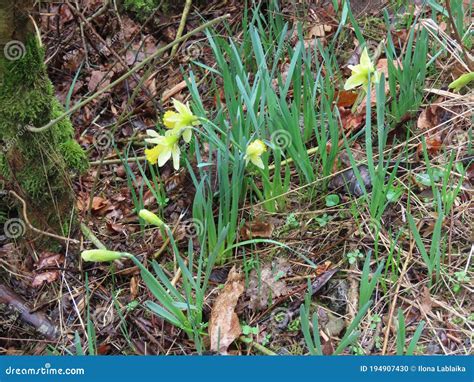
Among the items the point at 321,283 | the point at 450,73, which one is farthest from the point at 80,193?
the point at 450,73

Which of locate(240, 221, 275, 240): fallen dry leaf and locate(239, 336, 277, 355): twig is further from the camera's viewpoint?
locate(240, 221, 275, 240): fallen dry leaf

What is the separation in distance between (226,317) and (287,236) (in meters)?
0.39

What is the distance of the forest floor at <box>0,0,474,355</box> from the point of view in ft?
5.52

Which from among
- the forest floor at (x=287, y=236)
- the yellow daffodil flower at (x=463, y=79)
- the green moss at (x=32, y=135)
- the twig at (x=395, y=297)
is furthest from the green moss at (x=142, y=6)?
the twig at (x=395, y=297)

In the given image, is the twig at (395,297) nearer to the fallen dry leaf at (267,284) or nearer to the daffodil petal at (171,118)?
the fallen dry leaf at (267,284)

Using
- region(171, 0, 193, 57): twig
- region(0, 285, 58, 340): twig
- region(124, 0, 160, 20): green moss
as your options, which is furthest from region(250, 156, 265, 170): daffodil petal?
region(124, 0, 160, 20): green moss

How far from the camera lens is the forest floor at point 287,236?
168 centimetres

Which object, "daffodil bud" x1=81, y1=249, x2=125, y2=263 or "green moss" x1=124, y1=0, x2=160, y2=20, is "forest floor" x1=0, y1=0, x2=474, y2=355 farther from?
"green moss" x1=124, y1=0, x2=160, y2=20

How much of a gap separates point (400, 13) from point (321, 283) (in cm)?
159

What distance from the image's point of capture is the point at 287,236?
6.48 feet

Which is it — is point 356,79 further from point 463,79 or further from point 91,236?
point 91,236

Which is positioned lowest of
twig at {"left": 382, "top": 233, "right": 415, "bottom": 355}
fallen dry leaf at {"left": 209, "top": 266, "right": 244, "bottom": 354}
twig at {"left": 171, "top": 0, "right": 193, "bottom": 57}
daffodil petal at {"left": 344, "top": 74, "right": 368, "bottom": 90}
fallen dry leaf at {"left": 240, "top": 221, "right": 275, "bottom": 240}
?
twig at {"left": 382, "top": 233, "right": 415, "bottom": 355}

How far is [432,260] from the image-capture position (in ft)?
5.49

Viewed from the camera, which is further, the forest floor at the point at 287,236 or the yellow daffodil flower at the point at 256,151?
the yellow daffodil flower at the point at 256,151
